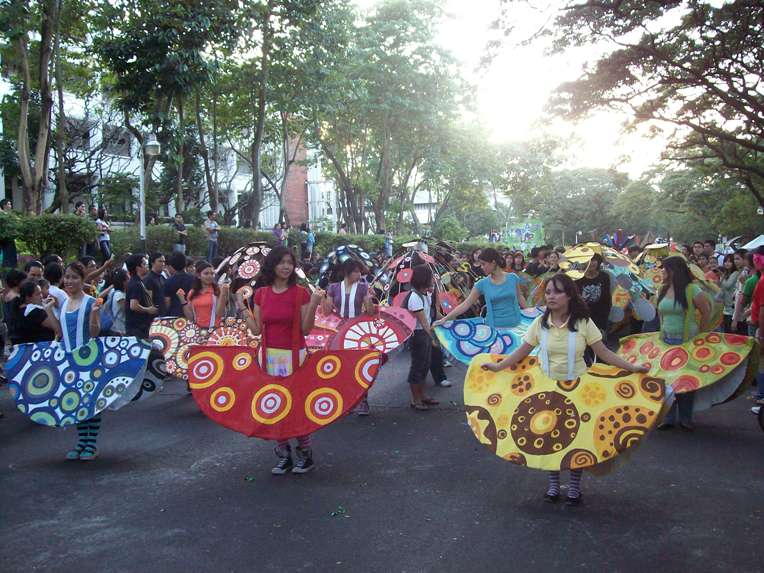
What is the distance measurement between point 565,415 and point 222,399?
2.51m

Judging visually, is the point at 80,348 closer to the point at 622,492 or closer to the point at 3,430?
the point at 3,430

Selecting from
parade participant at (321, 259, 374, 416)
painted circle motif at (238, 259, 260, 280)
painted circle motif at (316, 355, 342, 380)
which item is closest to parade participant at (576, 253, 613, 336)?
parade participant at (321, 259, 374, 416)

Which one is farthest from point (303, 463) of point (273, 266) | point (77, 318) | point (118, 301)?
point (118, 301)

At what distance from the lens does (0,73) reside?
79.5 feet

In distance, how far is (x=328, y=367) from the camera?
5.48 m

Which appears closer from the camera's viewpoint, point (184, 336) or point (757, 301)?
point (757, 301)

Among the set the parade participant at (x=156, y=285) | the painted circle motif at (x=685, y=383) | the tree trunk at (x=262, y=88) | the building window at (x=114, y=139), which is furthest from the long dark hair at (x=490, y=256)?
the building window at (x=114, y=139)

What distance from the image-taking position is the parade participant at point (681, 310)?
666cm

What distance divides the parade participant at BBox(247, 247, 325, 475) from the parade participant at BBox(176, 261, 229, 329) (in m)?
3.18

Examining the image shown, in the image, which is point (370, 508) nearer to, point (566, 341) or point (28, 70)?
point (566, 341)

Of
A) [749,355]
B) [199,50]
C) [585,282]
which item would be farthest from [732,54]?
[199,50]

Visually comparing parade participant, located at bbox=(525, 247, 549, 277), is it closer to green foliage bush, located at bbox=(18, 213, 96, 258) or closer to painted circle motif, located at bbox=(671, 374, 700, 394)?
painted circle motif, located at bbox=(671, 374, 700, 394)

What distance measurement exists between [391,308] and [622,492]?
12.3ft

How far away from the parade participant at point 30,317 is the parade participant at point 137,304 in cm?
113
